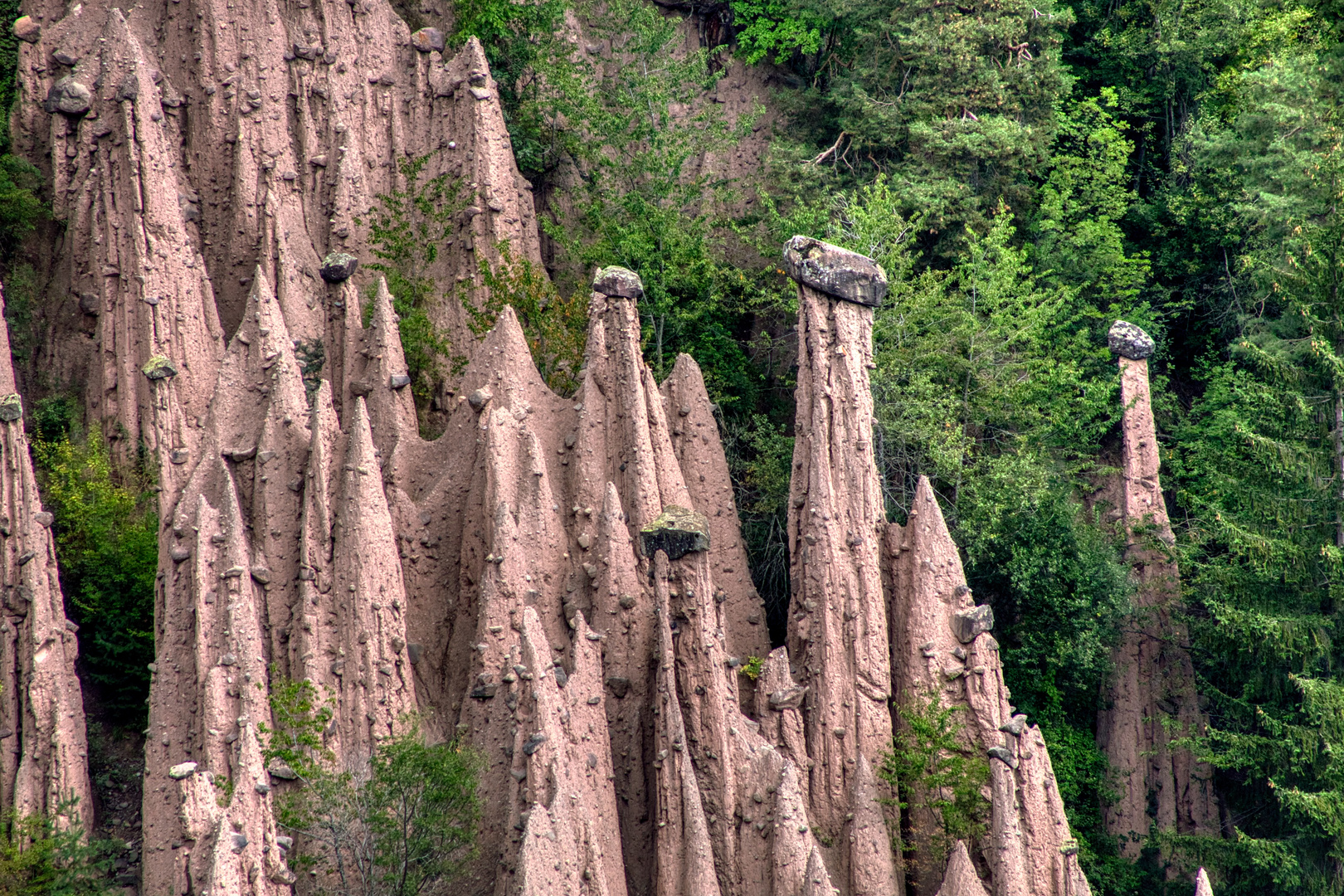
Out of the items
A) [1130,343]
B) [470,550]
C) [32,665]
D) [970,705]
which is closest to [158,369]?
[32,665]

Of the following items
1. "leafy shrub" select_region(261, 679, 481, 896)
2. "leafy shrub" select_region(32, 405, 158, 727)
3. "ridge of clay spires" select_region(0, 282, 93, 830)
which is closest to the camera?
"leafy shrub" select_region(261, 679, 481, 896)

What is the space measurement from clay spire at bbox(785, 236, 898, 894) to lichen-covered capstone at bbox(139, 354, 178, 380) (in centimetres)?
1106

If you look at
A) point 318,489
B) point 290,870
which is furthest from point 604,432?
point 290,870

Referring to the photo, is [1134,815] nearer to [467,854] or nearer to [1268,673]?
[1268,673]

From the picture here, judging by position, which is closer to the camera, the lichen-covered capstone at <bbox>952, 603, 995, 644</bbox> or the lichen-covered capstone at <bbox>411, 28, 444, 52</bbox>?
the lichen-covered capstone at <bbox>952, 603, 995, 644</bbox>

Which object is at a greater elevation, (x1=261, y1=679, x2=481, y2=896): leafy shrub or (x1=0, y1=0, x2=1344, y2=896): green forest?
(x1=0, y1=0, x2=1344, y2=896): green forest

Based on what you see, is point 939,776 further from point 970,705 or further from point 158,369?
point 158,369

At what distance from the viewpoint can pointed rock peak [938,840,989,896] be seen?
69.9 feet

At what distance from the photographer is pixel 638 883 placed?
22.3 m

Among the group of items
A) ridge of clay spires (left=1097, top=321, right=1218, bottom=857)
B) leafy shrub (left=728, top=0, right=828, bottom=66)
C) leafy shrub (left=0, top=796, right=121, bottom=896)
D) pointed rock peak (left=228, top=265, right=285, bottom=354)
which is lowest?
leafy shrub (left=0, top=796, right=121, bottom=896)

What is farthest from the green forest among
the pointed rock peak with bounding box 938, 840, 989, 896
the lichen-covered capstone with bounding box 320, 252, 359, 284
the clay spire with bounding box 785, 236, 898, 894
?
the pointed rock peak with bounding box 938, 840, 989, 896

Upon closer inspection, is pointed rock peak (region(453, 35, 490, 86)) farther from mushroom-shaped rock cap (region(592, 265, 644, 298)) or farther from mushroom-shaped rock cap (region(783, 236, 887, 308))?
mushroom-shaped rock cap (region(783, 236, 887, 308))

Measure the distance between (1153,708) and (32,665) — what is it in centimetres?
2140

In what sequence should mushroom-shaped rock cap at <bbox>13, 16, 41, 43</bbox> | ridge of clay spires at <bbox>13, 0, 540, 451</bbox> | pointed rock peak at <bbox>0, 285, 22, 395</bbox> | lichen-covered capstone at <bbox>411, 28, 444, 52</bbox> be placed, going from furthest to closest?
lichen-covered capstone at <bbox>411, 28, 444, 52</bbox> < mushroom-shaped rock cap at <bbox>13, 16, 41, 43</bbox> < ridge of clay spires at <bbox>13, 0, 540, 451</bbox> < pointed rock peak at <bbox>0, 285, 22, 395</bbox>
